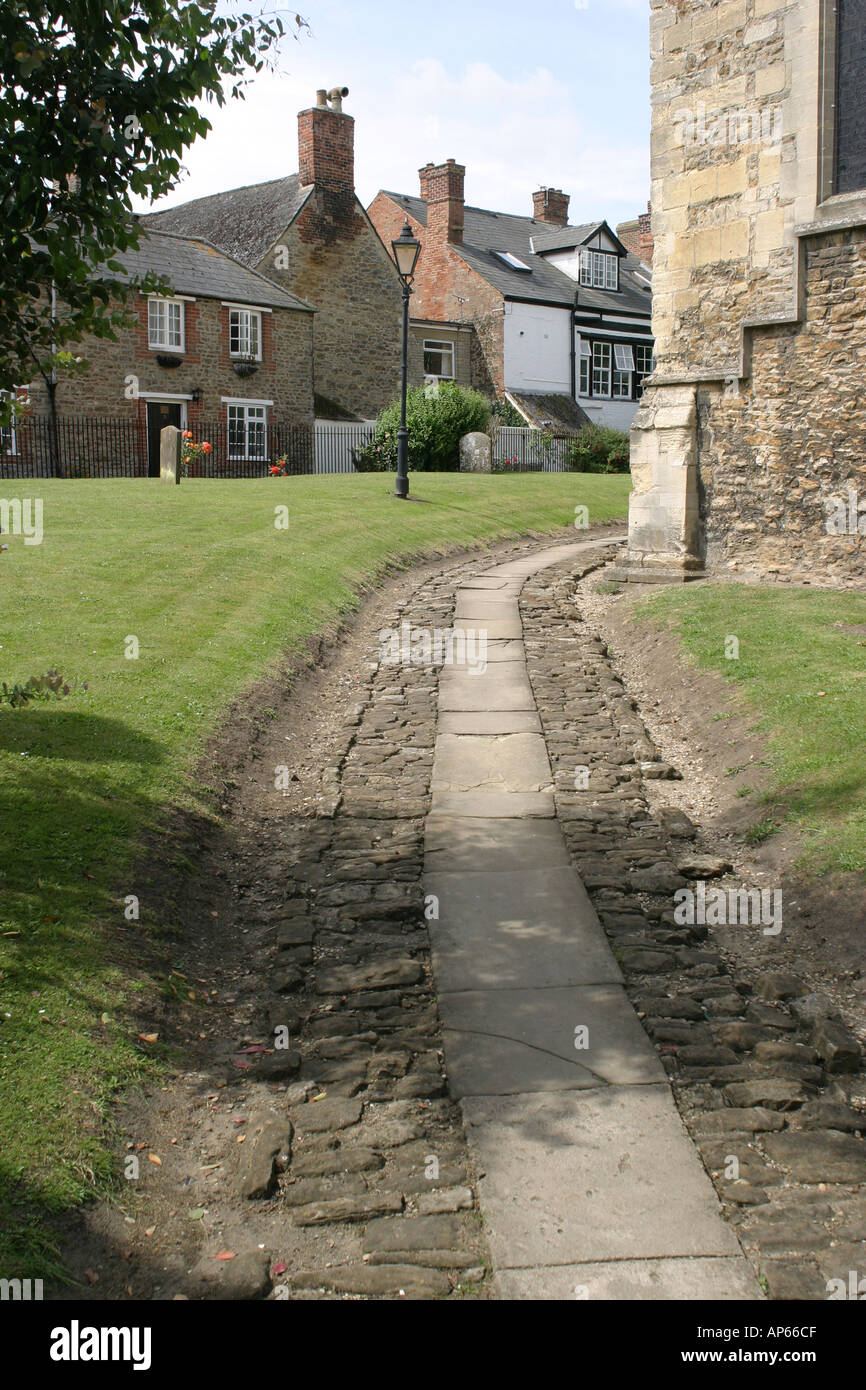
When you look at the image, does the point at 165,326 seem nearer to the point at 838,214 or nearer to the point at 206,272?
the point at 206,272

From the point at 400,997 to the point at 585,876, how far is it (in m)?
1.80

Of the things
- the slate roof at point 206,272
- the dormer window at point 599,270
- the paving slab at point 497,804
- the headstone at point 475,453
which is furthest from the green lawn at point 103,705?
the dormer window at point 599,270

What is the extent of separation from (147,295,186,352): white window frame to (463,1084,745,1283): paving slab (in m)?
31.6

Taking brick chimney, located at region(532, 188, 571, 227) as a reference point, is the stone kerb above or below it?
below

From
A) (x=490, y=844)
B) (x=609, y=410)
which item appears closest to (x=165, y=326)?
(x=609, y=410)

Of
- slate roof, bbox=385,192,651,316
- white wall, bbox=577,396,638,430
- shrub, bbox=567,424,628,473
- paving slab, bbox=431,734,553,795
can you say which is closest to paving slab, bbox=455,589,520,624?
paving slab, bbox=431,734,553,795

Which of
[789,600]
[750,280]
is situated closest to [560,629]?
[789,600]

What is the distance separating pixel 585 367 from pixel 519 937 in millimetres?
42891

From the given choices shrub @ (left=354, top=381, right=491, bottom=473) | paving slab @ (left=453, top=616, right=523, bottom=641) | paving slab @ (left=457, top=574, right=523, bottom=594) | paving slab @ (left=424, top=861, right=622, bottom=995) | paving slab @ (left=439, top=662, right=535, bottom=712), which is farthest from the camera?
shrub @ (left=354, top=381, right=491, bottom=473)

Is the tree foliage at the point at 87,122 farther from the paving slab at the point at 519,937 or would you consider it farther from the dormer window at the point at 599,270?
the dormer window at the point at 599,270

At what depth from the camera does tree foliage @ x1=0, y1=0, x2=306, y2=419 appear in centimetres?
488

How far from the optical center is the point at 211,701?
9367 millimetres

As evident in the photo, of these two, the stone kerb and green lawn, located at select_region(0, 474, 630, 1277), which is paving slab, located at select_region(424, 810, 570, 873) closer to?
green lawn, located at select_region(0, 474, 630, 1277)

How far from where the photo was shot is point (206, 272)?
34125mm
